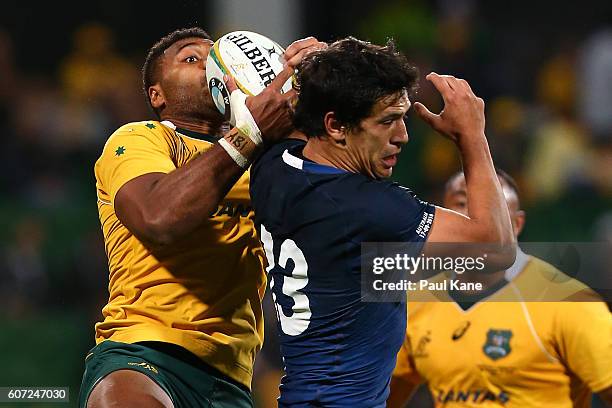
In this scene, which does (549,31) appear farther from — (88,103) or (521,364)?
(521,364)

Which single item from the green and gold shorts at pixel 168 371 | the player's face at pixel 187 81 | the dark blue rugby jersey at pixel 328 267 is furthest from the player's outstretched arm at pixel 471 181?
the green and gold shorts at pixel 168 371

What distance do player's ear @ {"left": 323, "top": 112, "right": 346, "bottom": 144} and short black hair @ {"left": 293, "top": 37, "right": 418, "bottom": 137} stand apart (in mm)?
13

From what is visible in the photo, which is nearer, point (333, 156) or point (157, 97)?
point (333, 156)

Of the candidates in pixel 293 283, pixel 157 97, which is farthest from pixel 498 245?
pixel 157 97

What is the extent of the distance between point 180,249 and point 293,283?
61 centimetres

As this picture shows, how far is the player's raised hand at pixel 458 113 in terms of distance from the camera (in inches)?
145

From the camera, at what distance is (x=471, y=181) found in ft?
11.8

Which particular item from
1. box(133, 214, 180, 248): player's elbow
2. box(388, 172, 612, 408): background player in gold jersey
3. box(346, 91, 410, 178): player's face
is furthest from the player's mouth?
box(388, 172, 612, 408): background player in gold jersey

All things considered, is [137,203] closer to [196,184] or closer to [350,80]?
[196,184]

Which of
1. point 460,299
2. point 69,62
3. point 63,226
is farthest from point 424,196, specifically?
point 460,299

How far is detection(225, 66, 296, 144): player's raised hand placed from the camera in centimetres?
369

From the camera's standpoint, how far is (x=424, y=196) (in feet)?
34.5

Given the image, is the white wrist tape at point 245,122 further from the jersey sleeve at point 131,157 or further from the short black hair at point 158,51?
the short black hair at point 158,51

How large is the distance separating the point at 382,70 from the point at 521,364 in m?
2.02
